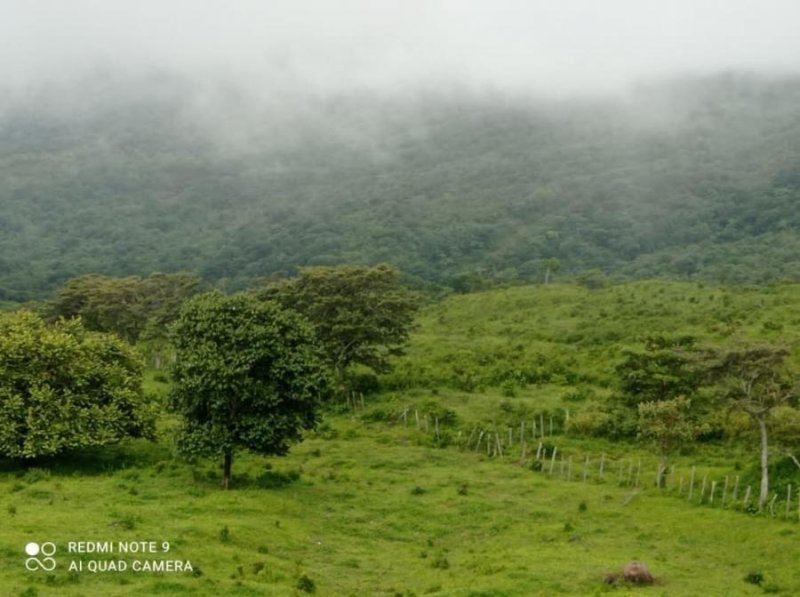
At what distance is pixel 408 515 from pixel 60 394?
20.5m

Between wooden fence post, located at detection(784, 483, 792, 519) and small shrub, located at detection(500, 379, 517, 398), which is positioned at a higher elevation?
wooden fence post, located at detection(784, 483, 792, 519)

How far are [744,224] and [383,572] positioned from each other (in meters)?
175

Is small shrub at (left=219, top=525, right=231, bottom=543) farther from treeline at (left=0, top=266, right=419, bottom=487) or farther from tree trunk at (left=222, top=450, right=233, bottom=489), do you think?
tree trunk at (left=222, top=450, right=233, bottom=489)

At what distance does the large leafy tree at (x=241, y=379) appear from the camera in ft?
139

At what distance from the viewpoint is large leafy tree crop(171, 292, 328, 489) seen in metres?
42.3

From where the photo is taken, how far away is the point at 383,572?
32.9m

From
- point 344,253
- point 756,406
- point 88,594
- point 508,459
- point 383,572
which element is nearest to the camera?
point 88,594

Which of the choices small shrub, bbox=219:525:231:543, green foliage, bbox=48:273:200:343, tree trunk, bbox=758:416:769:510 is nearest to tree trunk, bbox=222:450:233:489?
small shrub, bbox=219:525:231:543

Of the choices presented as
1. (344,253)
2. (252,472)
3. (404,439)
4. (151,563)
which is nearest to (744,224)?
(344,253)

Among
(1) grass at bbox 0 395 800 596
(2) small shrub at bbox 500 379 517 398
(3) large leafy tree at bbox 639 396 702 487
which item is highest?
(3) large leafy tree at bbox 639 396 702 487

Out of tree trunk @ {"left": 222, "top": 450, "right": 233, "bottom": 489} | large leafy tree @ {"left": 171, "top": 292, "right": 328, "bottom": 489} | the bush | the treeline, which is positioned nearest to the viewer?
tree trunk @ {"left": 222, "top": 450, "right": 233, "bottom": 489}

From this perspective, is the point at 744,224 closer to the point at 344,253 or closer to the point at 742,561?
the point at 344,253

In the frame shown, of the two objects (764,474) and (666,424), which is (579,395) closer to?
(666,424)

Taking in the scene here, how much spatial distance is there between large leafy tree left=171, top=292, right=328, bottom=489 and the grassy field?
2565 mm
